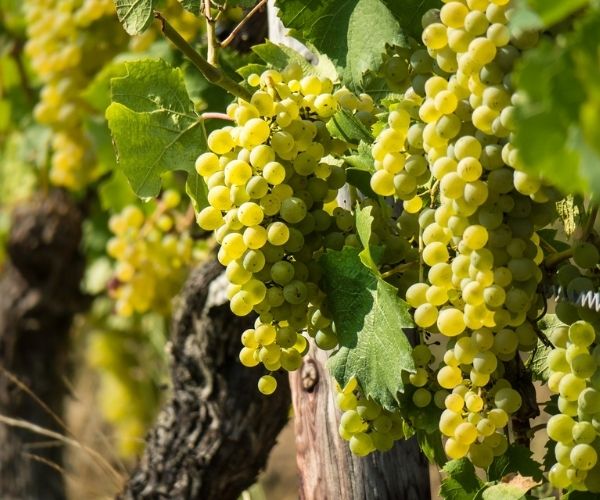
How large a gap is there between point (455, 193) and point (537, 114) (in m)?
0.32

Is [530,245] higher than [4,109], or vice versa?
[530,245]

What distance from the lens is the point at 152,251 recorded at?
265 cm

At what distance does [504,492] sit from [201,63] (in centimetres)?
65

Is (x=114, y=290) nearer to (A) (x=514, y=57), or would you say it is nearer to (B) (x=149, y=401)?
(B) (x=149, y=401)

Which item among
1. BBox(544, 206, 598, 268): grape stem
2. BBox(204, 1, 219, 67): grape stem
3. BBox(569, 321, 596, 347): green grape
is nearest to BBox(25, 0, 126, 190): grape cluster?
BBox(204, 1, 219, 67): grape stem

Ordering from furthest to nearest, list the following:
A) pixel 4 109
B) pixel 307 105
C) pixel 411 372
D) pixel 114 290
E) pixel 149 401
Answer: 1. pixel 149 401
2. pixel 4 109
3. pixel 114 290
4. pixel 307 105
5. pixel 411 372

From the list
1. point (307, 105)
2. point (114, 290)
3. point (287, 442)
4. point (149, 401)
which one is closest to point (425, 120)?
point (307, 105)

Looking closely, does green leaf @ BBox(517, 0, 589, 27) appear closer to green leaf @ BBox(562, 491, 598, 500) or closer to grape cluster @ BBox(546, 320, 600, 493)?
grape cluster @ BBox(546, 320, 600, 493)

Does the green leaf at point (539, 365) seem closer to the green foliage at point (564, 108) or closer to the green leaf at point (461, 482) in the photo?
the green leaf at point (461, 482)

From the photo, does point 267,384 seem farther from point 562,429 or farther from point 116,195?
point 116,195

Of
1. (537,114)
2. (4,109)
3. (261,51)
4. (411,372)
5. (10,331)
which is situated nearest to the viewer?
(537,114)

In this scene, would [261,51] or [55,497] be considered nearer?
[261,51]

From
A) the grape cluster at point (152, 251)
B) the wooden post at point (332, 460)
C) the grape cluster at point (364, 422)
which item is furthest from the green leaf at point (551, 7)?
the grape cluster at point (152, 251)

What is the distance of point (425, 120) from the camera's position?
1025mm
